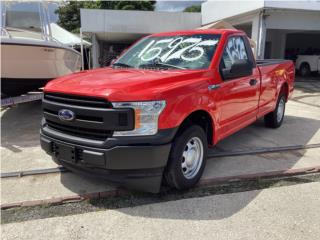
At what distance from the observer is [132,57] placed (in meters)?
5.13

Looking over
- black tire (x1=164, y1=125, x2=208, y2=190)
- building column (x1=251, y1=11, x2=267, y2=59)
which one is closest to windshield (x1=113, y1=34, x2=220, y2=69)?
black tire (x1=164, y1=125, x2=208, y2=190)

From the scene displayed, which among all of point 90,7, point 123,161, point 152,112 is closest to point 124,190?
point 123,161

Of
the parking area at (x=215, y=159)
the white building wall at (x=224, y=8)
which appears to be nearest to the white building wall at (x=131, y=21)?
the white building wall at (x=224, y=8)

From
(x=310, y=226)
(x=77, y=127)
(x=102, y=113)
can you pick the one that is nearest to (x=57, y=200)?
(x=77, y=127)

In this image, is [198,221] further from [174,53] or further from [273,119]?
[273,119]

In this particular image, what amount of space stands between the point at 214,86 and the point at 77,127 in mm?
1835

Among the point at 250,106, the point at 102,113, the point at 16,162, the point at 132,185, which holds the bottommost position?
the point at 16,162

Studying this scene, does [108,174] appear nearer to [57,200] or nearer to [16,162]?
[57,200]

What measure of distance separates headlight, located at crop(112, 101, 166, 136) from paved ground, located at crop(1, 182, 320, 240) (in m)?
0.91

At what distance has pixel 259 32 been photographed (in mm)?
14352

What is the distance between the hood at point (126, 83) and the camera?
3.40 meters

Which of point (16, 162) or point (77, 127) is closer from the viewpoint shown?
point (77, 127)

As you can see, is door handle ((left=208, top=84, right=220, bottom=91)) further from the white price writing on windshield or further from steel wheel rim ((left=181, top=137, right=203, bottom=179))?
steel wheel rim ((left=181, top=137, right=203, bottom=179))

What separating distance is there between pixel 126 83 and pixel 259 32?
12219 millimetres
